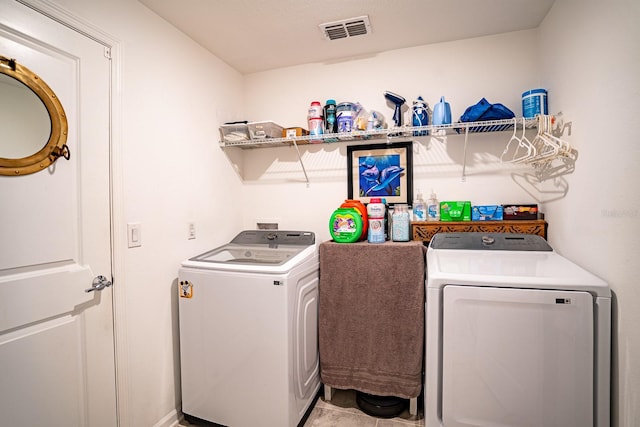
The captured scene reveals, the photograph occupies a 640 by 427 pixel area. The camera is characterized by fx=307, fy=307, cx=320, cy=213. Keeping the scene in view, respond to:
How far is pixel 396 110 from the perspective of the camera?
218 centimetres

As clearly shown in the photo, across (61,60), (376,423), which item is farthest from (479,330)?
(61,60)

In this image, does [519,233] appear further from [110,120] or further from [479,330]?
[110,120]

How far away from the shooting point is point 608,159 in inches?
49.9

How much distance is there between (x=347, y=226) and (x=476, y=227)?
0.83m

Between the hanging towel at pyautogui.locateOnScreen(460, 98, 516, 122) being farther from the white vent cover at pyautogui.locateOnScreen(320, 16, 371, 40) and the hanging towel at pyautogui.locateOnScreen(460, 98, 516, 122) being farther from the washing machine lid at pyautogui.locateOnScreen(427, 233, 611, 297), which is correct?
the white vent cover at pyautogui.locateOnScreen(320, 16, 371, 40)

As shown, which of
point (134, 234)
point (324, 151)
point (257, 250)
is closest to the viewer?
point (134, 234)

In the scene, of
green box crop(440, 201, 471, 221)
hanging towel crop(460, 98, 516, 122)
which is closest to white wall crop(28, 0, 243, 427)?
green box crop(440, 201, 471, 221)

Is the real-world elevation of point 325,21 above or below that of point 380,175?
above

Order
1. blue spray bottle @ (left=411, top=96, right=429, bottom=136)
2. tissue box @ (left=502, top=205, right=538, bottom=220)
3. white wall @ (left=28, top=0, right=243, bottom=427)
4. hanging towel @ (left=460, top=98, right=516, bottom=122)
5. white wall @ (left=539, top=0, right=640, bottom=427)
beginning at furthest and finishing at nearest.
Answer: blue spray bottle @ (left=411, top=96, right=429, bottom=136)
tissue box @ (left=502, top=205, right=538, bottom=220)
hanging towel @ (left=460, top=98, right=516, bottom=122)
white wall @ (left=28, top=0, right=243, bottom=427)
white wall @ (left=539, top=0, right=640, bottom=427)

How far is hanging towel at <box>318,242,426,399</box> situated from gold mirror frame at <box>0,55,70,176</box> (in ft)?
4.61

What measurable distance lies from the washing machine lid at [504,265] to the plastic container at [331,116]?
1070 mm

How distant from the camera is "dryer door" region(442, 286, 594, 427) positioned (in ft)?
4.00

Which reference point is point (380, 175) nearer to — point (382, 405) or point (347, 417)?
point (382, 405)

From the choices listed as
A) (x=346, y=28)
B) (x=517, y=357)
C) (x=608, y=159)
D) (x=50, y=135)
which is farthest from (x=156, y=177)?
(x=608, y=159)
